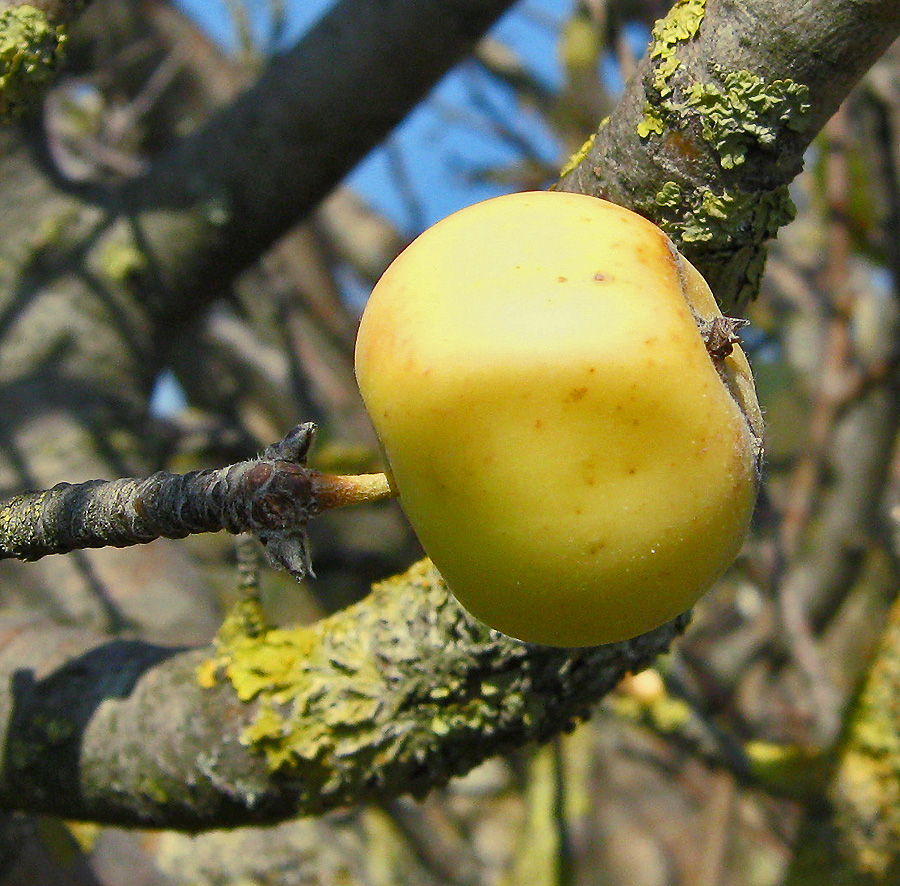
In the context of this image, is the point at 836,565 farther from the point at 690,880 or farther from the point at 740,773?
the point at 690,880

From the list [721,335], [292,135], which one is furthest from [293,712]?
[292,135]

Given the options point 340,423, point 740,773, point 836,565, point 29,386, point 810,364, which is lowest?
point 810,364

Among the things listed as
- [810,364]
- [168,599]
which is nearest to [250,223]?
[168,599]

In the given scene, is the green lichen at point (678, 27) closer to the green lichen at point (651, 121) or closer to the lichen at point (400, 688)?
the green lichen at point (651, 121)

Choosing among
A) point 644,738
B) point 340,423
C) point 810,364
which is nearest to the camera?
point 340,423

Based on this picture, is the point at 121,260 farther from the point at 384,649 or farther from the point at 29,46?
the point at 384,649
